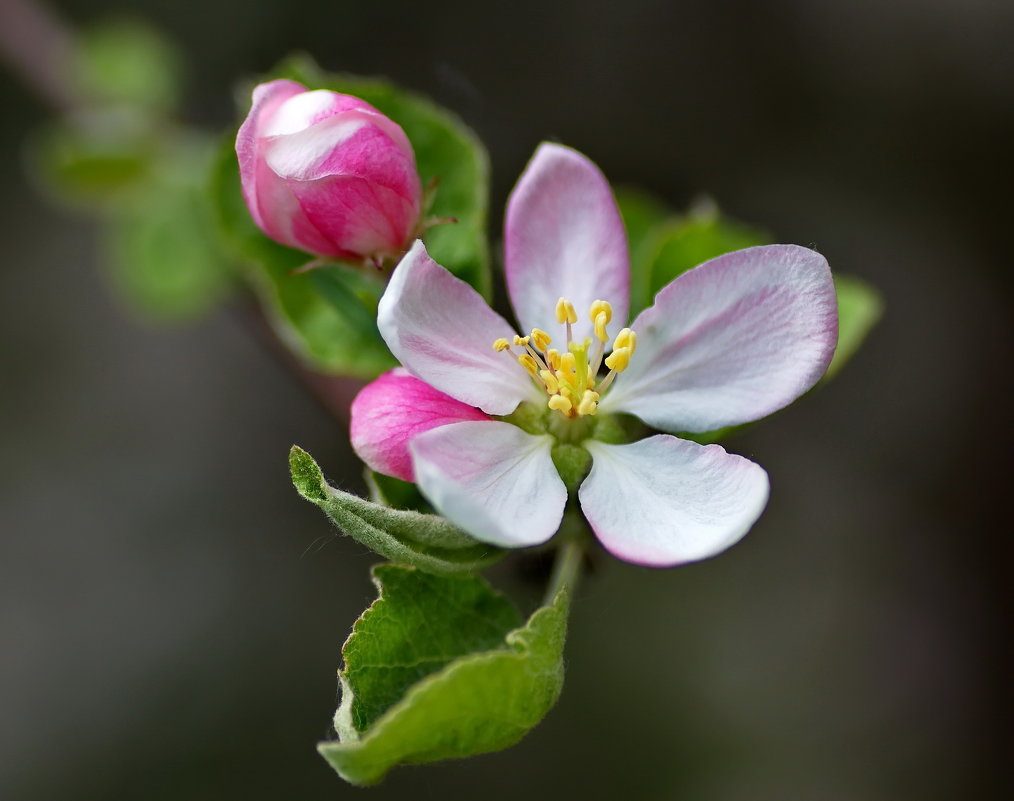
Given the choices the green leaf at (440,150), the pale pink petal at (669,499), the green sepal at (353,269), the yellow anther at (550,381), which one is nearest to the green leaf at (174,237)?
the green sepal at (353,269)

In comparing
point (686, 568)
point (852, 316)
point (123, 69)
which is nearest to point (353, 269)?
point (852, 316)

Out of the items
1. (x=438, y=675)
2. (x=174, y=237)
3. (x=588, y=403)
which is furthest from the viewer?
(x=174, y=237)

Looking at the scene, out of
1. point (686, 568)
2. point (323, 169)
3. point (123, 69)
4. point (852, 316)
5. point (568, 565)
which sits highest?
point (323, 169)

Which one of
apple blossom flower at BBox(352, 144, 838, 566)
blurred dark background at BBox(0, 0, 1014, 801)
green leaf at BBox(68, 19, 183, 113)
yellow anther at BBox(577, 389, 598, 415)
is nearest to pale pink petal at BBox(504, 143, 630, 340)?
apple blossom flower at BBox(352, 144, 838, 566)

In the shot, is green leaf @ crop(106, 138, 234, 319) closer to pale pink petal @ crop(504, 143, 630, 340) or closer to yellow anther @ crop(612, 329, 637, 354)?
pale pink petal @ crop(504, 143, 630, 340)

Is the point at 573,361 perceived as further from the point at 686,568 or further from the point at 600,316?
the point at 686,568

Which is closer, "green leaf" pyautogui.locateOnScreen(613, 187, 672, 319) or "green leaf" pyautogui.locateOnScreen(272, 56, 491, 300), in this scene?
"green leaf" pyautogui.locateOnScreen(272, 56, 491, 300)


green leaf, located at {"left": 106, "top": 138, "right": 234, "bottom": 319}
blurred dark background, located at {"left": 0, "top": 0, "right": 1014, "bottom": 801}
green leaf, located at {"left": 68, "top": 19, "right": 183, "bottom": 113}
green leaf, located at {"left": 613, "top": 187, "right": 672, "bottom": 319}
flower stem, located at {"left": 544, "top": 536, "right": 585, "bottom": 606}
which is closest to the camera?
flower stem, located at {"left": 544, "top": 536, "right": 585, "bottom": 606}
